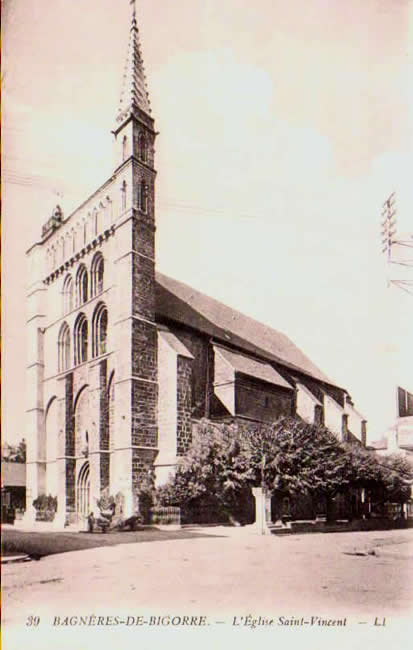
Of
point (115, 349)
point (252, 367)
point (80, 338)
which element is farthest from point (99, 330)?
point (252, 367)

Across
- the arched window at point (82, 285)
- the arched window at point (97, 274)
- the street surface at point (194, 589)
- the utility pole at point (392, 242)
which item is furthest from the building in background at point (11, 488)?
the utility pole at point (392, 242)

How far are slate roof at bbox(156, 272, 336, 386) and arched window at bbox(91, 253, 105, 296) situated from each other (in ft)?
4.41

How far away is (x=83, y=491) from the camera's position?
1482 cm

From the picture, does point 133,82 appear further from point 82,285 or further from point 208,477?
point 208,477

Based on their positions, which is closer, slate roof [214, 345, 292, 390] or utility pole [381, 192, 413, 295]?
utility pole [381, 192, 413, 295]

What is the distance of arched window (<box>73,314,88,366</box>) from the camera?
13.6 metres

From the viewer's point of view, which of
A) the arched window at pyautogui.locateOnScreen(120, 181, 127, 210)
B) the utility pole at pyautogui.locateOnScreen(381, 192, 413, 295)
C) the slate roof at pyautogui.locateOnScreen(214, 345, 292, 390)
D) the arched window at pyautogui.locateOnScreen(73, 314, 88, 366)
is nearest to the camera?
the utility pole at pyautogui.locateOnScreen(381, 192, 413, 295)

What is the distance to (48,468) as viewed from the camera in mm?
13023

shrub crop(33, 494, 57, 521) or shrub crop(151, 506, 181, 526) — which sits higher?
shrub crop(33, 494, 57, 521)

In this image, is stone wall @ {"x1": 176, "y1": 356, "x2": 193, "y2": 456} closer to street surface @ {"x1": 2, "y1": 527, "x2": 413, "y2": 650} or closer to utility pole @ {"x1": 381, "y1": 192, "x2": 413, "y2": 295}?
street surface @ {"x1": 2, "y1": 527, "x2": 413, "y2": 650}

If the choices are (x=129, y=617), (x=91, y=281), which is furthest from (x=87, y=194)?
(x=129, y=617)

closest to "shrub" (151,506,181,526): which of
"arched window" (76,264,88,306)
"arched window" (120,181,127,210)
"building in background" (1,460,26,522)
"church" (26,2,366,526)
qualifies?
"church" (26,2,366,526)

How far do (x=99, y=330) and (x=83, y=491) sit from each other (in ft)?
12.6

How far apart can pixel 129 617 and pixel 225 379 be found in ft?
34.7
